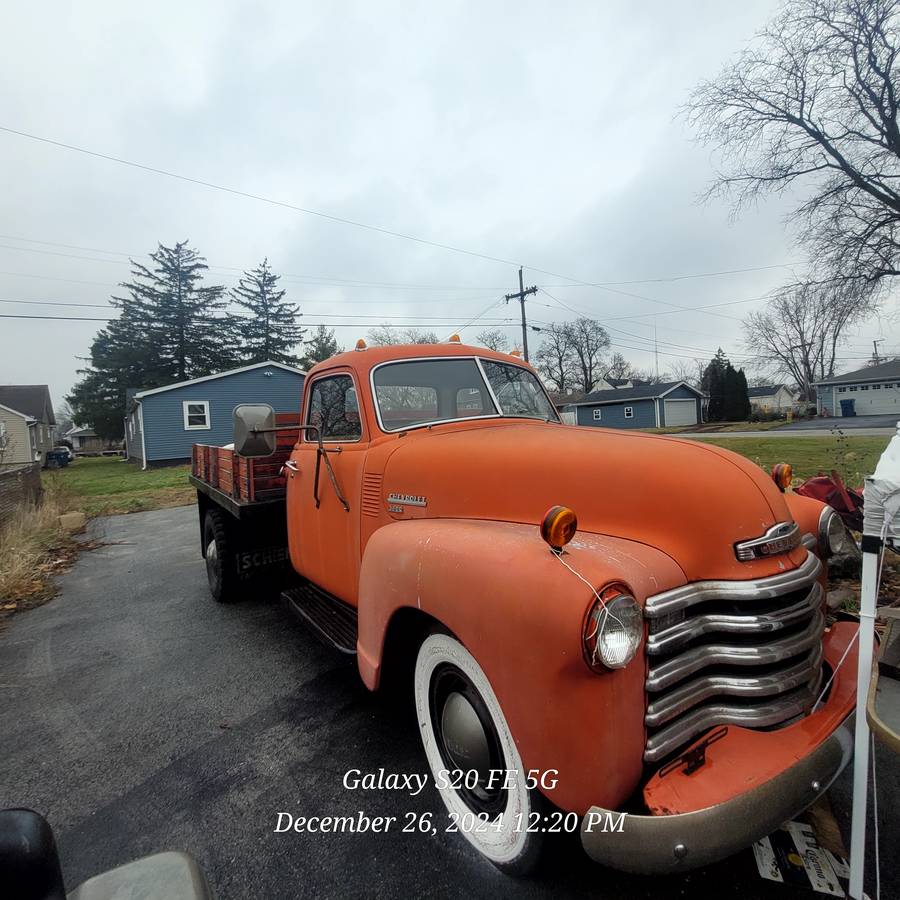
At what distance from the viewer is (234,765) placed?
272 centimetres

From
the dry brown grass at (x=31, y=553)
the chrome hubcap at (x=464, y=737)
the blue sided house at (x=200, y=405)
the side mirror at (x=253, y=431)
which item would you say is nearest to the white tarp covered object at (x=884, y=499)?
the chrome hubcap at (x=464, y=737)

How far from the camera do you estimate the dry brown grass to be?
602cm

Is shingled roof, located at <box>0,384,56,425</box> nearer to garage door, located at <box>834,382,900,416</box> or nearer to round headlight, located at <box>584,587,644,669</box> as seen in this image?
round headlight, located at <box>584,587,644,669</box>

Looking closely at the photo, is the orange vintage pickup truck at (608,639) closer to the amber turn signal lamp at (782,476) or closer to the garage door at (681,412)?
the amber turn signal lamp at (782,476)

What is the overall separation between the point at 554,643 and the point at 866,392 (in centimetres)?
5271

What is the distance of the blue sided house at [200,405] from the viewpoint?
22781mm

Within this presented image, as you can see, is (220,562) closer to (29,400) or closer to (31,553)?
(31,553)

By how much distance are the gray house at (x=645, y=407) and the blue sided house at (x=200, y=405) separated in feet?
85.5

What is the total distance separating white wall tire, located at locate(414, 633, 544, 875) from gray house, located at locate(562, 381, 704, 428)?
4222 centimetres

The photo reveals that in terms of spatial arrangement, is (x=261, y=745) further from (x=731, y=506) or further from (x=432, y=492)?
(x=731, y=506)

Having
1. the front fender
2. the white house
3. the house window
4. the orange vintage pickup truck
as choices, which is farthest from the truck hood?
the white house

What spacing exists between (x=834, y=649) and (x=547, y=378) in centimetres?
6821

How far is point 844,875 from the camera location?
5.98 ft

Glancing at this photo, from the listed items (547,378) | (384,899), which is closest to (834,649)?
(384,899)
